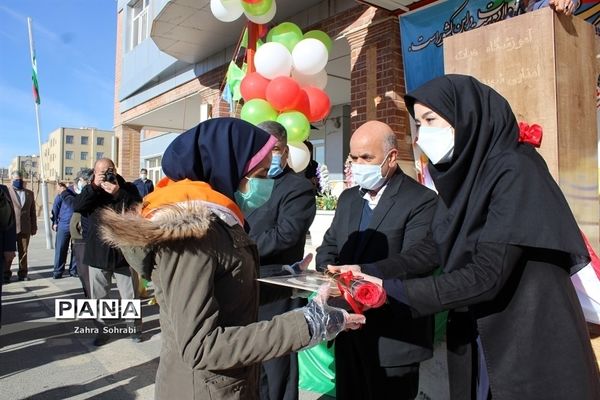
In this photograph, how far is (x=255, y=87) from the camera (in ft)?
17.1

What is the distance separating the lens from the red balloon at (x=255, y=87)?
5211 millimetres

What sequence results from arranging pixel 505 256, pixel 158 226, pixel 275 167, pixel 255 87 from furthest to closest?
pixel 255 87, pixel 275 167, pixel 505 256, pixel 158 226

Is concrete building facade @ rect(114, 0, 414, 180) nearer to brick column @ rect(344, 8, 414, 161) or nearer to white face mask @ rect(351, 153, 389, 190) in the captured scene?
brick column @ rect(344, 8, 414, 161)

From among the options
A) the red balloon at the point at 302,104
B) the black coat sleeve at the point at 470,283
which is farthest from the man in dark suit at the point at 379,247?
the red balloon at the point at 302,104

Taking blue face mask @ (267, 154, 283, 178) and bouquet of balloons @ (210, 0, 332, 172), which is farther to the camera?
bouquet of balloons @ (210, 0, 332, 172)

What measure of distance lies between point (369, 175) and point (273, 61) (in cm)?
315

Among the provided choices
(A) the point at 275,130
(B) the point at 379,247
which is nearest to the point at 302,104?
(A) the point at 275,130

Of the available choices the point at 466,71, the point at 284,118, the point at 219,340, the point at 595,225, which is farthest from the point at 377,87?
the point at 219,340

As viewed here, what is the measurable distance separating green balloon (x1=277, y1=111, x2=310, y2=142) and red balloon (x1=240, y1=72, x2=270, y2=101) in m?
0.43

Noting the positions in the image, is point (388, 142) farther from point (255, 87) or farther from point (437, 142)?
point (255, 87)

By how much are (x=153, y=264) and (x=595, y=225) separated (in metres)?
2.44

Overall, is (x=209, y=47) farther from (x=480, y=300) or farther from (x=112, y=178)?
(x=480, y=300)

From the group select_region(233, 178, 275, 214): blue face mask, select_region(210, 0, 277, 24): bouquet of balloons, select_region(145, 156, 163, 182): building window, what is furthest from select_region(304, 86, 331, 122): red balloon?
select_region(145, 156, 163, 182): building window

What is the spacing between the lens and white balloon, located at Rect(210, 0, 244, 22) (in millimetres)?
5383
